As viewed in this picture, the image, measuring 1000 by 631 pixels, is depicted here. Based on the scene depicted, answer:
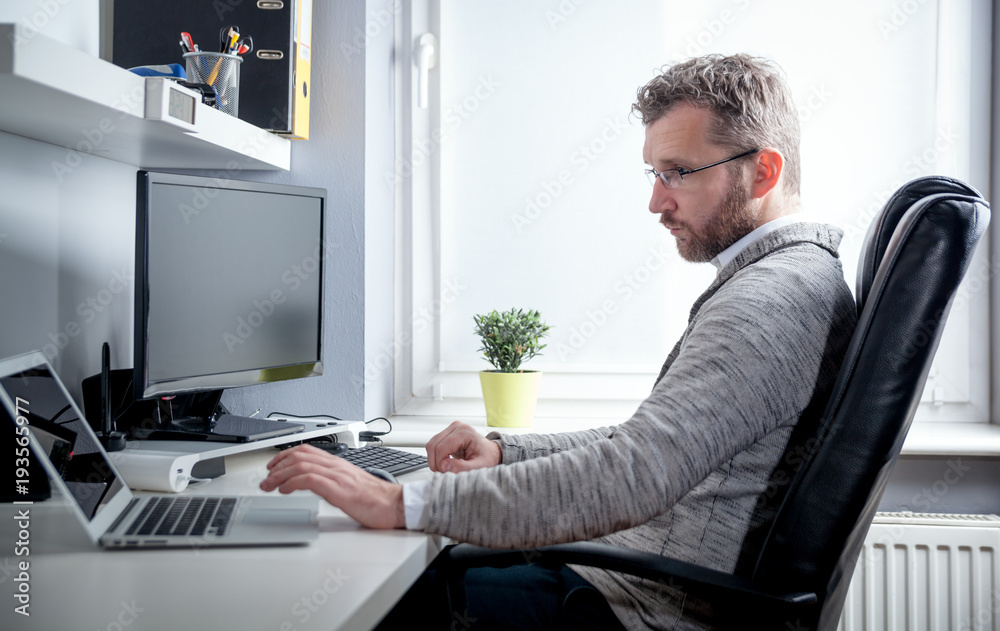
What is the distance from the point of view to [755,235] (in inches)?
45.1

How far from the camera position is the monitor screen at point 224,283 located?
114 cm

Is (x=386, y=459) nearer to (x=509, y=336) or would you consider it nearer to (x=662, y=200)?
(x=509, y=336)

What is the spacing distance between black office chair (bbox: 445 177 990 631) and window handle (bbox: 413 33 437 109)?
129 centimetres

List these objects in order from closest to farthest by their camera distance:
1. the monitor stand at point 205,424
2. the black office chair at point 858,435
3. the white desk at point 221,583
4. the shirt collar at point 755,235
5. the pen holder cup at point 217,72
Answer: the white desk at point 221,583, the black office chair at point 858,435, the shirt collar at point 755,235, the monitor stand at point 205,424, the pen holder cup at point 217,72

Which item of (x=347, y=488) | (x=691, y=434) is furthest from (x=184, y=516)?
(x=691, y=434)

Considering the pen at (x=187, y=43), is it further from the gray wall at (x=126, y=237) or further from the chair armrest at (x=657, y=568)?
the chair armrest at (x=657, y=568)

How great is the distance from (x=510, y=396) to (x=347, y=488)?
2.66ft

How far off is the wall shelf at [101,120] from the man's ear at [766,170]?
908mm

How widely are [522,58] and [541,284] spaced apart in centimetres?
58

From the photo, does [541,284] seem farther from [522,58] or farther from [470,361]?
[522,58]

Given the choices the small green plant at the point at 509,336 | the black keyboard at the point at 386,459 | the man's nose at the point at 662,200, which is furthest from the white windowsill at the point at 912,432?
the man's nose at the point at 662,200

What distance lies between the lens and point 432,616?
101 cm

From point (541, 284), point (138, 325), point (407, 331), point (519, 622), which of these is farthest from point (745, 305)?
point (407, 331)

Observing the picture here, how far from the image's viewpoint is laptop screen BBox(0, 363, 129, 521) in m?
0.87
